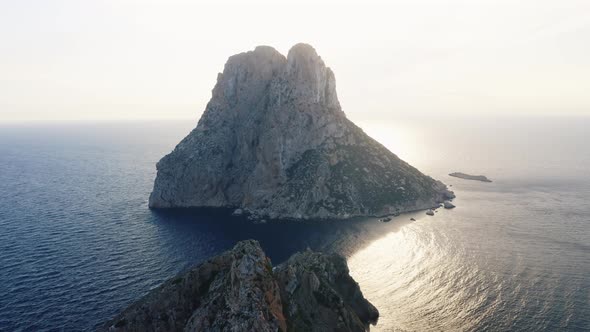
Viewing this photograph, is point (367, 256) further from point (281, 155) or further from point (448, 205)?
point (281, 155)

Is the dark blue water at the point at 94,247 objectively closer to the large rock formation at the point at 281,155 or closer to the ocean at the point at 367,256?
the ocean at the point at 367,256

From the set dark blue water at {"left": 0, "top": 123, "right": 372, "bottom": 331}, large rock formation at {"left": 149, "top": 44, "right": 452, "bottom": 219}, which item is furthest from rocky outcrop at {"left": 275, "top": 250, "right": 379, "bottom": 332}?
large rock formation at {"left": 149, "top": 44, "right": 452, "bottom": 219}

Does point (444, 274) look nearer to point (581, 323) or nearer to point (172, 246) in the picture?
point (581, 323)

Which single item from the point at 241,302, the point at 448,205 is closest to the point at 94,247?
the point at 241,302

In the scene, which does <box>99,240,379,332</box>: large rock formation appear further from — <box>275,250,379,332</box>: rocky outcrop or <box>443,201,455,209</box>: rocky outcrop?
<box>443,201,455,209</box>: rocky outcrop

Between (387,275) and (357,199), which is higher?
(357,199)

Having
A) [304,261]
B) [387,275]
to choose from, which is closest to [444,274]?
[387,275]
